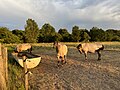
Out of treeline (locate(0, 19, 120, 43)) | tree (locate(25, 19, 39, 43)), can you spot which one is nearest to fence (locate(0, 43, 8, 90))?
treeline (locate(0, 19, 120, 43))

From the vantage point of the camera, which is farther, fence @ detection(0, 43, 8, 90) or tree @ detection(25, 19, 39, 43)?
tree @ detection(25, 19, 39, 43)

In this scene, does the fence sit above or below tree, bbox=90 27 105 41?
below

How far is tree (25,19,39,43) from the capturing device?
227 feet

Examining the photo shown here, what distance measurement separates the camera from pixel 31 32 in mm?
71562

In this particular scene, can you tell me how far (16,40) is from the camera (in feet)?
192

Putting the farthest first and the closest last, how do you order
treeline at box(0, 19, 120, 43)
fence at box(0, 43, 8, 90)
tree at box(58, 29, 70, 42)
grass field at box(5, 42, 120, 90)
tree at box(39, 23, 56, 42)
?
1. tree at box(39, 23, 56, 42)
2. tree at box(58, 29, 70, 42)
3. treeline at box(0, 19, 120, 43)
4. grass field at box(5, 42, 120, 90)
5. fence at box(0, 43, 8, 90)

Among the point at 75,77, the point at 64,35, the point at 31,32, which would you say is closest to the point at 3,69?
the point at 75,77

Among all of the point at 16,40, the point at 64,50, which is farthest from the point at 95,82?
the point at 16,40

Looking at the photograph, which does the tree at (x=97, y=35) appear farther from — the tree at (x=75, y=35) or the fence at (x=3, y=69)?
the fence at (x=3, y=69)

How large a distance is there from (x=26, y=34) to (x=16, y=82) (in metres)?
61.0

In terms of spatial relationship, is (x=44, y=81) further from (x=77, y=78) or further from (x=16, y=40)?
(x=16, y=40)

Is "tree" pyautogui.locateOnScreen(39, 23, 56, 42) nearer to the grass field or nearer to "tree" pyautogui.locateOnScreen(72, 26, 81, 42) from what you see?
"tree" pyautogui.locateOnScreen(72, 26, 81, 42)

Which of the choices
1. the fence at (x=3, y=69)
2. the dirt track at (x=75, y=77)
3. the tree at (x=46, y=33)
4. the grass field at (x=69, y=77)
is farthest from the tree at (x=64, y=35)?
the fence at (x=3, y=69)

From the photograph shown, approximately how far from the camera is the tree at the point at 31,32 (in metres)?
69.1
